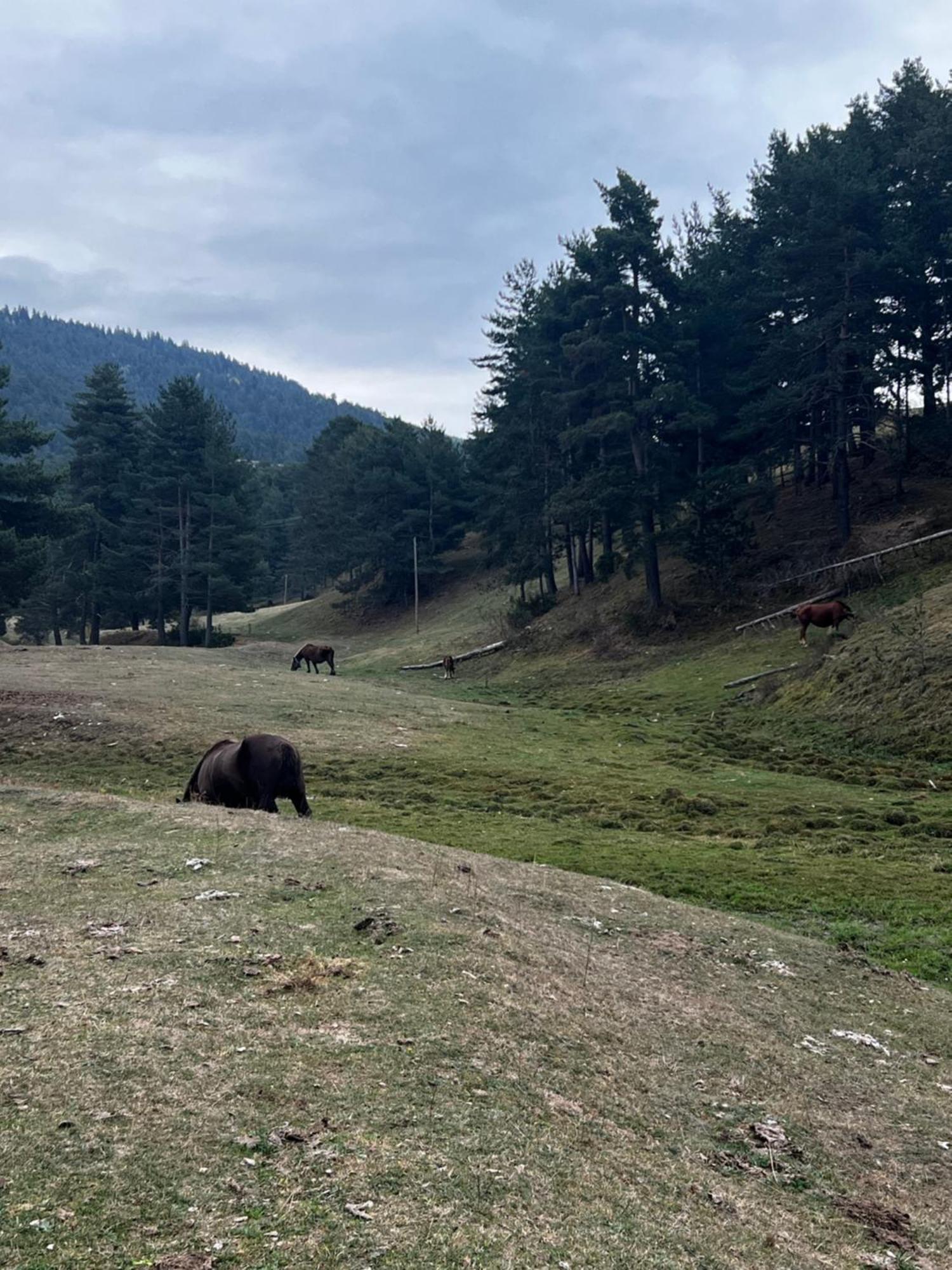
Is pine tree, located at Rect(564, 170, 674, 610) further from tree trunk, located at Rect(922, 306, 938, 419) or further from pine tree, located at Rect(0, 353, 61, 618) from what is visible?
pine tree, located at Rect(0, 353, 61, 618)

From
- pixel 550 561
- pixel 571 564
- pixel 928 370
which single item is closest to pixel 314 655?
pixel 571 564

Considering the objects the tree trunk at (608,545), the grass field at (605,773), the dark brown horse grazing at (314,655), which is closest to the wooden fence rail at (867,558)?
the grass field at (605,773)

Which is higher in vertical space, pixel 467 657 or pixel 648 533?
pixel 648 533

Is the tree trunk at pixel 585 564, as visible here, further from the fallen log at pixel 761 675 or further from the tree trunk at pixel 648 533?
the fallen log at pixel 761 675

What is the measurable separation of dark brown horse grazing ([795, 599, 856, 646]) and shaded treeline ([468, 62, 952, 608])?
399 inches

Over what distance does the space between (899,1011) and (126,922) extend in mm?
7548

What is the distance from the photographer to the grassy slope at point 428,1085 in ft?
13.7

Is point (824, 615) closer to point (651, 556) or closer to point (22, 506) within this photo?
point (651, 556)

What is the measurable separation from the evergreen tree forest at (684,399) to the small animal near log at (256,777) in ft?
104

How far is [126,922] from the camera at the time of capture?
320 inches

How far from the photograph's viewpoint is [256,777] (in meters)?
15.5

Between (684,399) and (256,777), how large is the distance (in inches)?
1385

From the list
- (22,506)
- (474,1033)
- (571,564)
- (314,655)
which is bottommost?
(474,1033)

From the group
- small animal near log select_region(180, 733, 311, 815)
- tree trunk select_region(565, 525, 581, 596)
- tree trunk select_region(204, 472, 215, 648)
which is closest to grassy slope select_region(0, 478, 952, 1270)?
small animal near log select_region(180, 733, 311, 815)
